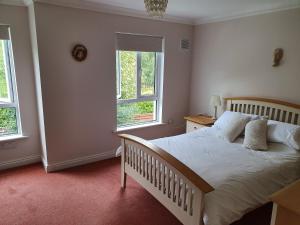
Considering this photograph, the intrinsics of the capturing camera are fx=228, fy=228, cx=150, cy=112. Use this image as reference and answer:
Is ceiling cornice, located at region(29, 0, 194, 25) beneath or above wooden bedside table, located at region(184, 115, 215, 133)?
above

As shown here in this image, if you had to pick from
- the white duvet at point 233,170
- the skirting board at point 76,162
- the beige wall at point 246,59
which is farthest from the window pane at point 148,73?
the white duvet at point 233,170

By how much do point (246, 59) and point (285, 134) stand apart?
134 centimetres

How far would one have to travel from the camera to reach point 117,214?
7.93 feet

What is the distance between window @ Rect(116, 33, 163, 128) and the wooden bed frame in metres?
1.28

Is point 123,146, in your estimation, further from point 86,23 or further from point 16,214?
point 86,23

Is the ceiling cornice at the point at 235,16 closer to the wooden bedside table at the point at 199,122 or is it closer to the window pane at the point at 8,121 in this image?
the wooden bedside table at the point at 199,122

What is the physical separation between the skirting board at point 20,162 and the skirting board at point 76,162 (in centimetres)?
27

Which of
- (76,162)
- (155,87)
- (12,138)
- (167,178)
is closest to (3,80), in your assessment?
(12,138)

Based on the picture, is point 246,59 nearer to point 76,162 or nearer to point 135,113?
point 135,113

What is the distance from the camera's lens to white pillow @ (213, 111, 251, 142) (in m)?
3.00

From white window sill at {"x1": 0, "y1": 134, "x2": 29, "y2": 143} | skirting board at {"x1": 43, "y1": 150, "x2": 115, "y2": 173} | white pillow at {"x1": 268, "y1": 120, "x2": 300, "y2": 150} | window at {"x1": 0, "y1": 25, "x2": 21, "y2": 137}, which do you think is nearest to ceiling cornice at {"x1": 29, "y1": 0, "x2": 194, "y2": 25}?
window at {"x1": 0, "y1": 25, "x2": 21, "y2": 137}

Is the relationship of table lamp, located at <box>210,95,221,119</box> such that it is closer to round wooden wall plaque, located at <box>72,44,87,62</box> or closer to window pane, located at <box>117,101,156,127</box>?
window pane, located at <box>117,101,156,127</box>

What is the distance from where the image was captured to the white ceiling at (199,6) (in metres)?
2.94

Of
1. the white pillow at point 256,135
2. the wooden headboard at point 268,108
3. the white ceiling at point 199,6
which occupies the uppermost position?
the white ceiling at point 199,6
